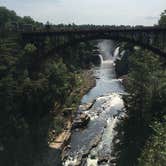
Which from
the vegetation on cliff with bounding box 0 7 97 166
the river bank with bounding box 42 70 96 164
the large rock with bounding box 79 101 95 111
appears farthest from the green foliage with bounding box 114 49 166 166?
the large rock with bounding box 79 101 95 111

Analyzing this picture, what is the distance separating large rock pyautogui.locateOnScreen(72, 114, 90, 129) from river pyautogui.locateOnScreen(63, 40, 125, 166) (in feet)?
2.72

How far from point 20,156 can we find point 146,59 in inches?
1114

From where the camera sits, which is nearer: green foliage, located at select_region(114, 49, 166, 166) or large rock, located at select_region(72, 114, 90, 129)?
green foliage, located at select_region(114, 49, 166, 166)

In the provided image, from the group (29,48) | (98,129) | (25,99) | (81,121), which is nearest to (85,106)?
(81,121)

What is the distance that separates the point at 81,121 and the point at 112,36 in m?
16.0

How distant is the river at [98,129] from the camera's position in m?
57.7

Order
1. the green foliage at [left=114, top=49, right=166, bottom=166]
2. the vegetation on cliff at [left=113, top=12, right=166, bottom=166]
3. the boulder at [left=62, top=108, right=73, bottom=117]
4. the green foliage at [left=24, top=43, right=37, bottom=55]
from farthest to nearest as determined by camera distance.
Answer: the boulder at [left=62, top=108, right=73, bottom=117] < the green foliage at [left=24, top=43, right=37, bottom=55] < the green foliage at [left=114, top=49, right=166, bottom=166] < the vegetation on cliff at [left=113, top=12, right=166, bottom=166]

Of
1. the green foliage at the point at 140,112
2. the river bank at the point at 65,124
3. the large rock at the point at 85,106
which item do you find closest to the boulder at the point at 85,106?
the large rock at the point at 85,106

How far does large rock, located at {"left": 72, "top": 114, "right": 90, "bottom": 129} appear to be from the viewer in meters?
71.2

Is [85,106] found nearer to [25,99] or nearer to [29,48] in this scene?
[29,48]

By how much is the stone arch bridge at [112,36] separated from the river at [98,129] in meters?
13.8

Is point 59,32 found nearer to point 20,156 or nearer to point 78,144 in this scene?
point 78,144

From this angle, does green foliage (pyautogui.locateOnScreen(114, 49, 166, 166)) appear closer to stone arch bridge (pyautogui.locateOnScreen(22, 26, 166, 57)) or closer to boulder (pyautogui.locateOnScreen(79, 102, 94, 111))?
stone arch bridge (pyautogui.locateOnScreen(22, 26, 166, 57))

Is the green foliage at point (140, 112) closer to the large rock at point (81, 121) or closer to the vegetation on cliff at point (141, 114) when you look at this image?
the vegetation on cliff at point (141, 114)
